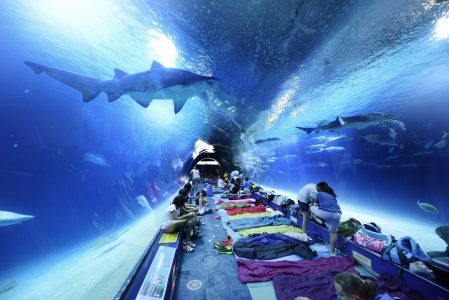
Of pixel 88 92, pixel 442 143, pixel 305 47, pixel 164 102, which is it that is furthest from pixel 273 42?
pixel 442 143

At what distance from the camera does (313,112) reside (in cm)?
888

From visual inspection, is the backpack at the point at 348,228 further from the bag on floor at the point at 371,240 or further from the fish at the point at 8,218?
the fish at the point at 8,218

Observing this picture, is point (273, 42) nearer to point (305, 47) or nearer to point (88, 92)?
point (305, 47)

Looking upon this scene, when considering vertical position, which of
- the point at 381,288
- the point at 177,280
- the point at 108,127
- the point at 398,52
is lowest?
the point at 177,280

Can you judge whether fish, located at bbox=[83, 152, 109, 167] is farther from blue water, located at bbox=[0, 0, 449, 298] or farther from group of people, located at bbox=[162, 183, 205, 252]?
group of people, located at bbox=[162, 183, 205, 252]

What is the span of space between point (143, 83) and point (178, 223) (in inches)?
156

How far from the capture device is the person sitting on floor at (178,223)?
16.4 feet

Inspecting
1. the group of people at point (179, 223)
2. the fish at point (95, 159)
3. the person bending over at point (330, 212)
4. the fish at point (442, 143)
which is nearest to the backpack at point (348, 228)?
the person bending over at point (330, 212)

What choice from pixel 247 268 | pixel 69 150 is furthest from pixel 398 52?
pixel 69 150

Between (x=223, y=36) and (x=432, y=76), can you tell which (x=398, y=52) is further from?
(x=223, y=36)

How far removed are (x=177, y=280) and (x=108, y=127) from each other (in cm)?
852

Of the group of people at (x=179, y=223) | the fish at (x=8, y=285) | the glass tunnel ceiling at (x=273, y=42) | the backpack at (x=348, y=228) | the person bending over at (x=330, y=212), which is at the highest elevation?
the glass tunnel ceiling at (x=273, y=42)

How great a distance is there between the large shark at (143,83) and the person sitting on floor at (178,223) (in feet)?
10.6

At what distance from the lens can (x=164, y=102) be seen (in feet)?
23.7
